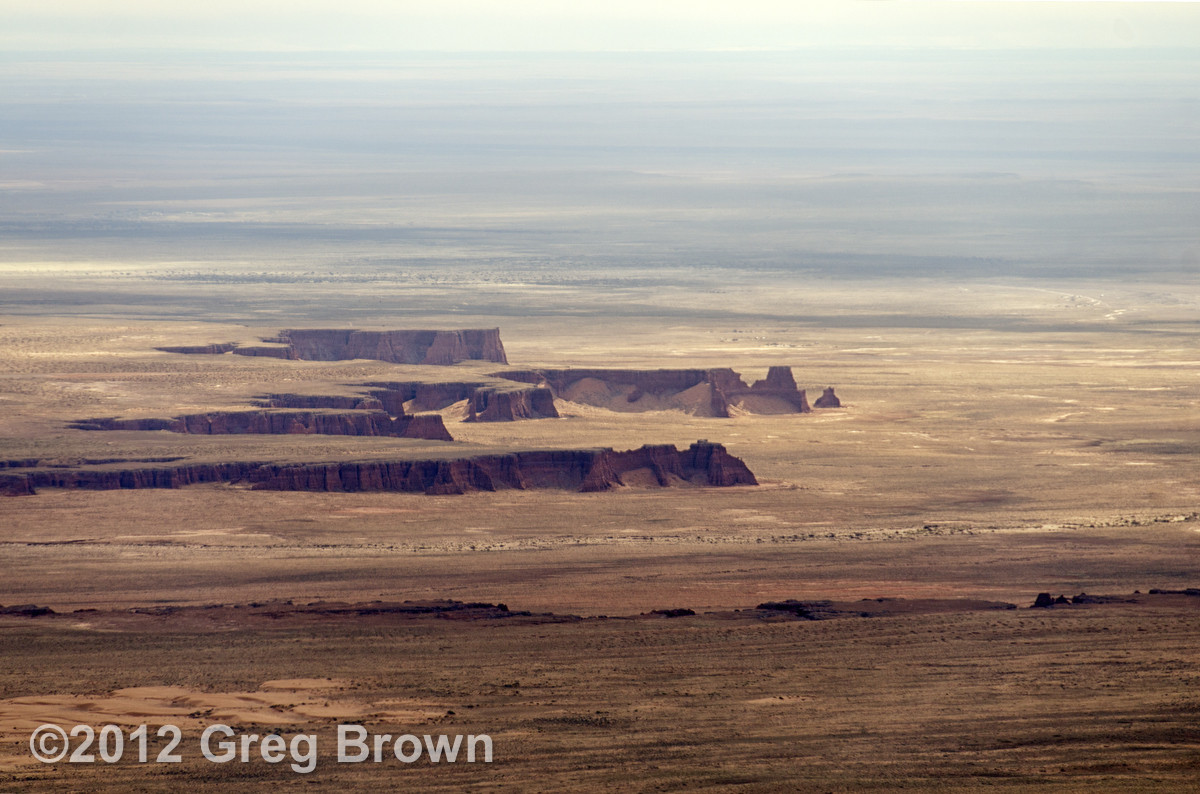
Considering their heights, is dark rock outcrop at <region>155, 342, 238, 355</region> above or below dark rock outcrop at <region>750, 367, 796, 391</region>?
above

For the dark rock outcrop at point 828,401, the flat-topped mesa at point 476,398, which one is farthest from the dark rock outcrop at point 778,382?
the flat-topped mesa at point 476,398

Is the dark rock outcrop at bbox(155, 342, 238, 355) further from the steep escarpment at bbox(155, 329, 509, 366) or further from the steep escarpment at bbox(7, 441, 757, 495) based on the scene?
the steep escarpment at bbox(7, 441, 757, 495)

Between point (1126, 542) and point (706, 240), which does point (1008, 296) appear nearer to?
point (706, 240)

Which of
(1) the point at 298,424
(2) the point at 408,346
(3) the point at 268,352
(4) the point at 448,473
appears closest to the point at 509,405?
(1) the point at 298,424

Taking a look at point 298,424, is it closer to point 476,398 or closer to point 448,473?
point 476,398

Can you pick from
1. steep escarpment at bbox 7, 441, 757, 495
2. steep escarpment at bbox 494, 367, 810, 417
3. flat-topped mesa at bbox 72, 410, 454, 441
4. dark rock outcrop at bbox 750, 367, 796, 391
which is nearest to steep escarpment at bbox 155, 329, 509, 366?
steep escarpment at bbox 494, 367, 810, 417

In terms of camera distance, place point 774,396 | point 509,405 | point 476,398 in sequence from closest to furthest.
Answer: point 509,405
point 476,398
point 774,396

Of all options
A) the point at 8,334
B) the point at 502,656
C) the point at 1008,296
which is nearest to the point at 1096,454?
the point at 502,656
